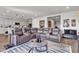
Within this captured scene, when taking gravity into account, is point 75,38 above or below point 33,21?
below

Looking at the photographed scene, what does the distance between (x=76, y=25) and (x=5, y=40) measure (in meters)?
1.61

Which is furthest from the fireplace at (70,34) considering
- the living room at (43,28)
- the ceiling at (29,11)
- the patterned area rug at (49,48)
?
the ceiling at (29,11)

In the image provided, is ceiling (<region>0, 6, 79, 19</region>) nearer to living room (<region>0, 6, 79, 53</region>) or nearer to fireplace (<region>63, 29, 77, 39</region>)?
living room (<region>0, 6, 79, 53</region>)

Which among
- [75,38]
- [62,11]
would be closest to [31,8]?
[62,11]

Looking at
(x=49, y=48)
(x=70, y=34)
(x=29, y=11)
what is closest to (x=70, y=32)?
(x=70, y=34)

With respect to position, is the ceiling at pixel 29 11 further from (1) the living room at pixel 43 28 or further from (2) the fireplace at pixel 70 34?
(2) the fireplace at pixel 70 34

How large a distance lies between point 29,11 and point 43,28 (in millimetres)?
499

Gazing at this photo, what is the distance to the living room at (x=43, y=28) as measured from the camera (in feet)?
9.16

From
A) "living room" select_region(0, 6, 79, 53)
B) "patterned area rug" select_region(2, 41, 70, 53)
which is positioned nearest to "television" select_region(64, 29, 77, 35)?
"living room" select_region(0, 6, 79, 53)

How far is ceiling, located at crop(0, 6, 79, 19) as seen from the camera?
9.04 ft

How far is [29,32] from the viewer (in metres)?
2.91
